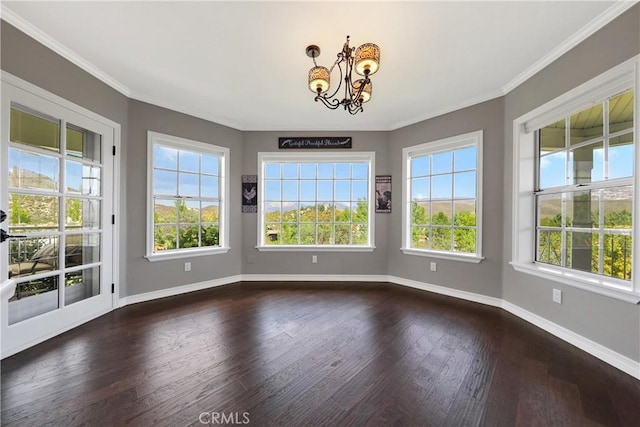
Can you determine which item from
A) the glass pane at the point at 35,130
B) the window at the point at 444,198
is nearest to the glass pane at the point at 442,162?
the window at the point at 444,198

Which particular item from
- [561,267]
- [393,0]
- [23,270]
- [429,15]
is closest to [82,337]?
[23,270]

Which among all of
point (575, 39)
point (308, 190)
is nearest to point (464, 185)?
point (575, 39)

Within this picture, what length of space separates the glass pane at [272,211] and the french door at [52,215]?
6.55 feet

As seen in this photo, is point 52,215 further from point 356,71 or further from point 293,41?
point 356,71

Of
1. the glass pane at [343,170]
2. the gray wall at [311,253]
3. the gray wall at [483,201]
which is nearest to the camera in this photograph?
the gray wall at [483,201]

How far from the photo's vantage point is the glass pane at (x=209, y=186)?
380 cm

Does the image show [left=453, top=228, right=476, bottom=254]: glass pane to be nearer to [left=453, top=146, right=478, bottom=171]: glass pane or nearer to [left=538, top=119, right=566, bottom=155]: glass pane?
[left=453, top=146, right=478, bottom=171]: glass pane

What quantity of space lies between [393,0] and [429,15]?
329mm

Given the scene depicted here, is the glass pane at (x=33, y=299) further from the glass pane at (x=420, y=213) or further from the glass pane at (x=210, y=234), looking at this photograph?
the glass pane at (x=420, y=213)

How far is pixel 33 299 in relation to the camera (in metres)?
2.20

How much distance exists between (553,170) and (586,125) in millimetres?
471

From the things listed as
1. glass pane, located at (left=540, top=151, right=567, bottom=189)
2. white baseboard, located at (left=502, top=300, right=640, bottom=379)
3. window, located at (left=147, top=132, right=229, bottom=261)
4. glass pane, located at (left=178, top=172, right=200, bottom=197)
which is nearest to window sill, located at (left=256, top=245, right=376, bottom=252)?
window, located at (left=147, top=132, right=229, bottom=261)

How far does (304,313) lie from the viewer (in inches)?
112

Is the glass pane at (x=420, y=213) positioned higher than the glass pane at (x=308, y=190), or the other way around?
the glass pane at (x=308, y=190)
